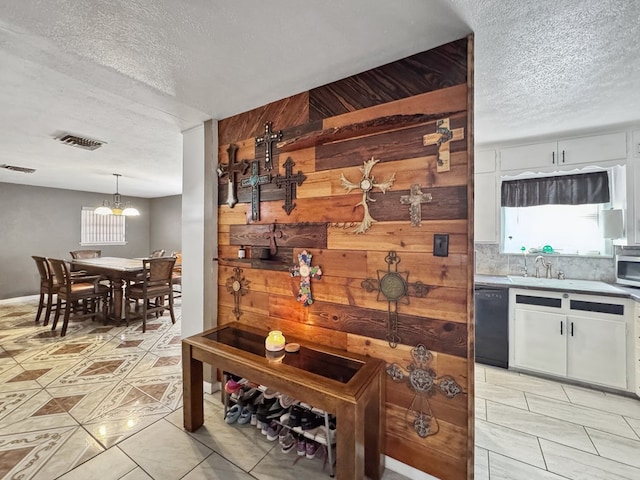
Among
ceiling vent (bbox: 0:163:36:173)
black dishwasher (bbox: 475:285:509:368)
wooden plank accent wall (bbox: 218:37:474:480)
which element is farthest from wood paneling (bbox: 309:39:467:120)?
ceiling vent (bbox: 0:163:36:173)

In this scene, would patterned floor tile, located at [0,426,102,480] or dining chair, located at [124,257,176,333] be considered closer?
patterned floor tile, located at [0,426,102,480]

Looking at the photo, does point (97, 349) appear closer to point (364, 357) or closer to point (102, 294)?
point (102, 294)

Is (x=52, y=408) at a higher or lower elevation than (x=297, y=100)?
lower

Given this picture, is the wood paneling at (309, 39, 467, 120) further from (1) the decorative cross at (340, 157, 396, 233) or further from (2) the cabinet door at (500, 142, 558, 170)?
(2) the cabinet door at (500, 142, 558, 170)

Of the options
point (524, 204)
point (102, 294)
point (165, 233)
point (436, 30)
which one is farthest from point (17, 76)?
point (165, 233)

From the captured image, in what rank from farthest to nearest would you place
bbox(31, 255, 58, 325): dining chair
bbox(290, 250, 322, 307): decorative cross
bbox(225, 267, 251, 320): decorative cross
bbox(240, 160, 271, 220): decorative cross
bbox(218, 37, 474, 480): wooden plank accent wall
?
bbox(31, 255, 58, 325): dining chair → bbox(225, 267, 251, 320): decorative cross → bbox(240, 160, 271, 220): decorative cross → bbox(290, 250, 322, 307): decorative cross → bbox(218, 37, 474, 480): wooden plank accent wall

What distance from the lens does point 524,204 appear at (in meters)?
3.00

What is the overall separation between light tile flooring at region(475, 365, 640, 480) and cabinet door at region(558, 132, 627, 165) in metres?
2.16

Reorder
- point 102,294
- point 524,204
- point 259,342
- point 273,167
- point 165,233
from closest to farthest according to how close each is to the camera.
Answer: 1. point 259,342
2. point 273,167
3. point 524,204
4. point 102,294
5. point 165,233

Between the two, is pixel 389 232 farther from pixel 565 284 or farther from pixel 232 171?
pixel 565 284

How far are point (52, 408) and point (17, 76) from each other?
96.8 inches

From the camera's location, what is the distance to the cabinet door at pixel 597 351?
2.18 meters

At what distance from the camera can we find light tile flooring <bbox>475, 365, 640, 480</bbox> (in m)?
1.53

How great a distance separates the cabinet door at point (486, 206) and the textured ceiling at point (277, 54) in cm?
68
